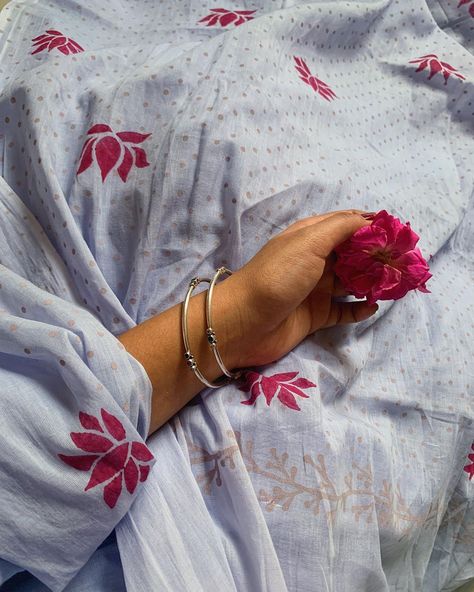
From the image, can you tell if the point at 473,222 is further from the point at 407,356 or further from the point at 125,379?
the point at 125,379

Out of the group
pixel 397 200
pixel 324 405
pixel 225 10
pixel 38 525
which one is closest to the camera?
pixel 38 525

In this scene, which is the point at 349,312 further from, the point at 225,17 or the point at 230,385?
the point at 225,17

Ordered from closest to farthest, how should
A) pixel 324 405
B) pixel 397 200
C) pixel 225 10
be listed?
pixel 324 405 < pixel 397 200 < pixel 225 10

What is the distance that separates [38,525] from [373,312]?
39cm

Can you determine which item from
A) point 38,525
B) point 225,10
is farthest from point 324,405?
point 225,10

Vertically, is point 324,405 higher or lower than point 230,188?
lower

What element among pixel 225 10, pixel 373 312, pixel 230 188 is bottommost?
pixel 373 312

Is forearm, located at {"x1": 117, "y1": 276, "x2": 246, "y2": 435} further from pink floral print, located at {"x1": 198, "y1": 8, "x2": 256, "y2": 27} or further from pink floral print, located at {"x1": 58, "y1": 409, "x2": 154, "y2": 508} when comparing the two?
pink floral print, located at {"x1": 198, "y1": 8, "x2": 256, "y2": 27}

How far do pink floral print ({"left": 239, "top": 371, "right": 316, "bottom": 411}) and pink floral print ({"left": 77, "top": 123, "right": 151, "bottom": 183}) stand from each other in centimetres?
25

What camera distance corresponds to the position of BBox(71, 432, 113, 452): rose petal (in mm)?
497

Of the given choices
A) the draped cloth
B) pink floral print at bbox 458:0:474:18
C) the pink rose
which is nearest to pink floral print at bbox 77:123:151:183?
the draped cloth

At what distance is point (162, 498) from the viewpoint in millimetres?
543

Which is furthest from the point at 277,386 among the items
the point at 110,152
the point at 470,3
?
the point at 470,3

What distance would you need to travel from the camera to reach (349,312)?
0.66 meters
